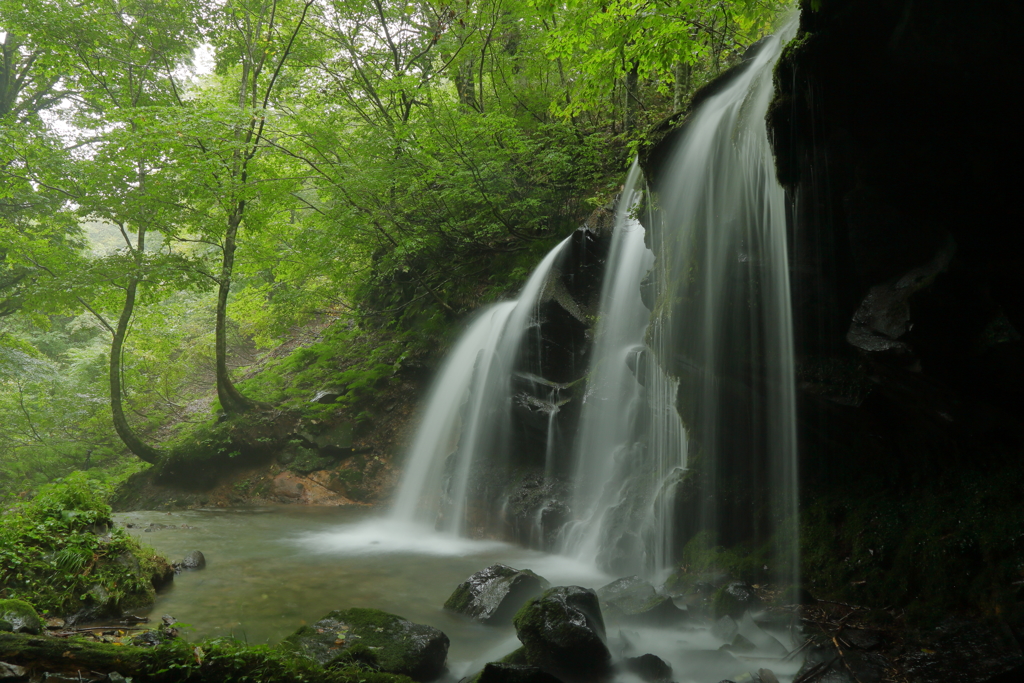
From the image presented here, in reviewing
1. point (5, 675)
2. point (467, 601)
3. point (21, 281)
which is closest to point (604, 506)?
point (467, 601)

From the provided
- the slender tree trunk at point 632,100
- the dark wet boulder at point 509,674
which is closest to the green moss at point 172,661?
the dark wet boulder at point 509,674

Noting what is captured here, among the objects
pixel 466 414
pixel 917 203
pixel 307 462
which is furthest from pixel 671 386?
pixel 307 462

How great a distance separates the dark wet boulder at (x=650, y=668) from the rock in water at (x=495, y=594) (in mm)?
1359

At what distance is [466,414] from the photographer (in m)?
Result: 10.4

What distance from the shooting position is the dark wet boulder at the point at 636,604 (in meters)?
5.16

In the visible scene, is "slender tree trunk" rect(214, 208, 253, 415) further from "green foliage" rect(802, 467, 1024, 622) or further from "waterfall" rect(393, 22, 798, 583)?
"green foliage" rect(802, 467, 1024, 622)

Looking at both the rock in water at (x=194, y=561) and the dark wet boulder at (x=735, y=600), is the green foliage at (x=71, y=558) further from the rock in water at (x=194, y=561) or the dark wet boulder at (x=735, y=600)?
the dark wet boulder at (x=735, y=600)

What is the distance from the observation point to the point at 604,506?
25.8 feet

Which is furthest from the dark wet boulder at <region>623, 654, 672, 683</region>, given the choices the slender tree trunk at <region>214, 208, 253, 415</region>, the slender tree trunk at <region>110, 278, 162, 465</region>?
the slender tree trunk at <region>110, 278, 162, 465</region>

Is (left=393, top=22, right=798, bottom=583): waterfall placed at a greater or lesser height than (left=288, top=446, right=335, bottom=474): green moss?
greater

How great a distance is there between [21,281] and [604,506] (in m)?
12.9

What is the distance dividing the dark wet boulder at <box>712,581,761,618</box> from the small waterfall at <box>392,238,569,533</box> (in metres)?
4.85

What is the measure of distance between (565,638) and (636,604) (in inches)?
58.1

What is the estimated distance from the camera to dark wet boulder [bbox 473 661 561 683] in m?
3.56
